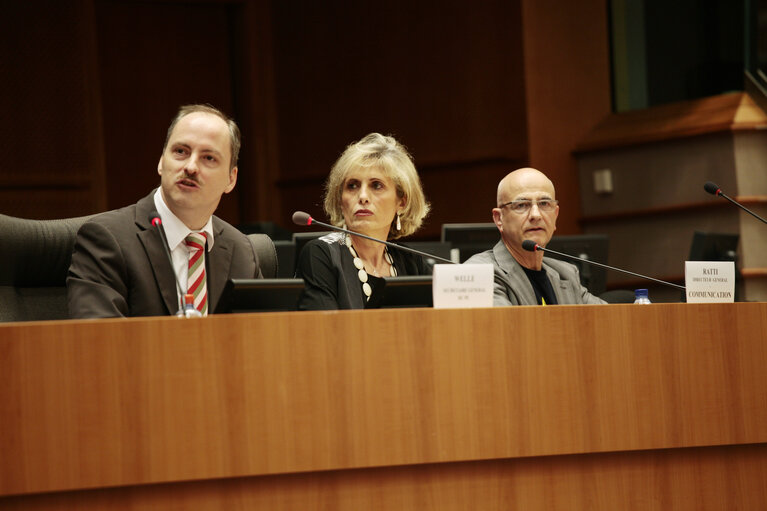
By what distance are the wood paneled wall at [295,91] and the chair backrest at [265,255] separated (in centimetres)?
341

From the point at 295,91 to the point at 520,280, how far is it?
14.4ft

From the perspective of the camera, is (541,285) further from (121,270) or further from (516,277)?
(121,270)

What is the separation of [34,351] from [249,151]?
5.54m

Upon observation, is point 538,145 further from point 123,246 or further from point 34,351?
point 34,351

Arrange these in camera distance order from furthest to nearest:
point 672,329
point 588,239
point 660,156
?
point 660,156 < point 588,239 < point 672,329

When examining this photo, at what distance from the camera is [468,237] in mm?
3969

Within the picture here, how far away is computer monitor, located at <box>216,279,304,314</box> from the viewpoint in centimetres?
178

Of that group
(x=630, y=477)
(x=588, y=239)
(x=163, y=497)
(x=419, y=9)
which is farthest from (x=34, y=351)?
(x=419, y=9)

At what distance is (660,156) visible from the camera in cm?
568

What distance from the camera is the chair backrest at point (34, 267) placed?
7.09ft

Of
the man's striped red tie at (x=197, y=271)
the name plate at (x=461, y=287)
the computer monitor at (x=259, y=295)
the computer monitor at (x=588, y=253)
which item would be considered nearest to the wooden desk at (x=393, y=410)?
the name plate at (x=461, y=287)

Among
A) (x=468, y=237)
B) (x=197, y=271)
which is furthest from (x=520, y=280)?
(x=468, y=237)

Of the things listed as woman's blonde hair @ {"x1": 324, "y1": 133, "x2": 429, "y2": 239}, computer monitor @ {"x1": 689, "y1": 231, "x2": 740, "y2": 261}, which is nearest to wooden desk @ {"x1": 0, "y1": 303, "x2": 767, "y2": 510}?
woman's blonde hair @ {"x1": 324, "y1": 133, "x2": 429, "y2": 239}

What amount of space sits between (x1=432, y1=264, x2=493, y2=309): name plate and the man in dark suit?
0.60 metres
